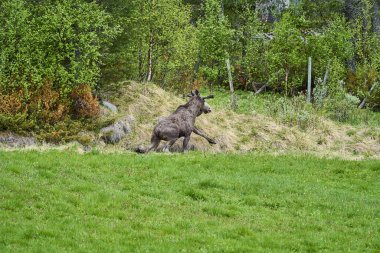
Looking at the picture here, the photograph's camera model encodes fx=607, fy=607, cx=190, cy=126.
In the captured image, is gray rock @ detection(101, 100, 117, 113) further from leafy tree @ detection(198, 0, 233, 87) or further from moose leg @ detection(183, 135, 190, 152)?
leafy tree @ detection(198, 0, 233, 87)

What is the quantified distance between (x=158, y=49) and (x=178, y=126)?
1019cm

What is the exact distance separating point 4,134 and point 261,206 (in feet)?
40.1

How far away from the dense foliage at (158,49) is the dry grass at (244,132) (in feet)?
6.60

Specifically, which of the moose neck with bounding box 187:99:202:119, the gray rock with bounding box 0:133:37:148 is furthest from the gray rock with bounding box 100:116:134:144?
the moose neck with bounding box 187:99:202:119

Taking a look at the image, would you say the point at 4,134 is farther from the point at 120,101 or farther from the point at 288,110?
the point at 288,110

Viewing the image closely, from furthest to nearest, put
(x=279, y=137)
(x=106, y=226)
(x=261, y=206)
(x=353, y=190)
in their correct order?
(x=279, y=137), (x=353, y=190), (x=261, y=206), (x=106, y=226)

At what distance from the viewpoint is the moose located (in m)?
24.5

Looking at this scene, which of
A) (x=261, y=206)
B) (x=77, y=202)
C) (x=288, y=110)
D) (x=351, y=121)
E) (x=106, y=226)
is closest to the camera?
(x=106, y=226)

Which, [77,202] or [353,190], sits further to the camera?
[353,190]

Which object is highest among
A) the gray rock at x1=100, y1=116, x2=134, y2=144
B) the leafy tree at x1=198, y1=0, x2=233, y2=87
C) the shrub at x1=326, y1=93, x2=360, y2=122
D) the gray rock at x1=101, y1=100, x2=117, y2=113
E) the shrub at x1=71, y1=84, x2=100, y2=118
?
the leafy tree at x1=198, y1=0, x2=233, y2=87

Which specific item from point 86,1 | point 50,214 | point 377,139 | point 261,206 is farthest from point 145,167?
point 377,139

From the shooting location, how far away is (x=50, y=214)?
14.1 meters

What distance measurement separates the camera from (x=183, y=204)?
16.4m

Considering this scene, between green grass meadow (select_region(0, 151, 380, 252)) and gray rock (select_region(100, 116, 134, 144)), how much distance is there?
431 centimetres
